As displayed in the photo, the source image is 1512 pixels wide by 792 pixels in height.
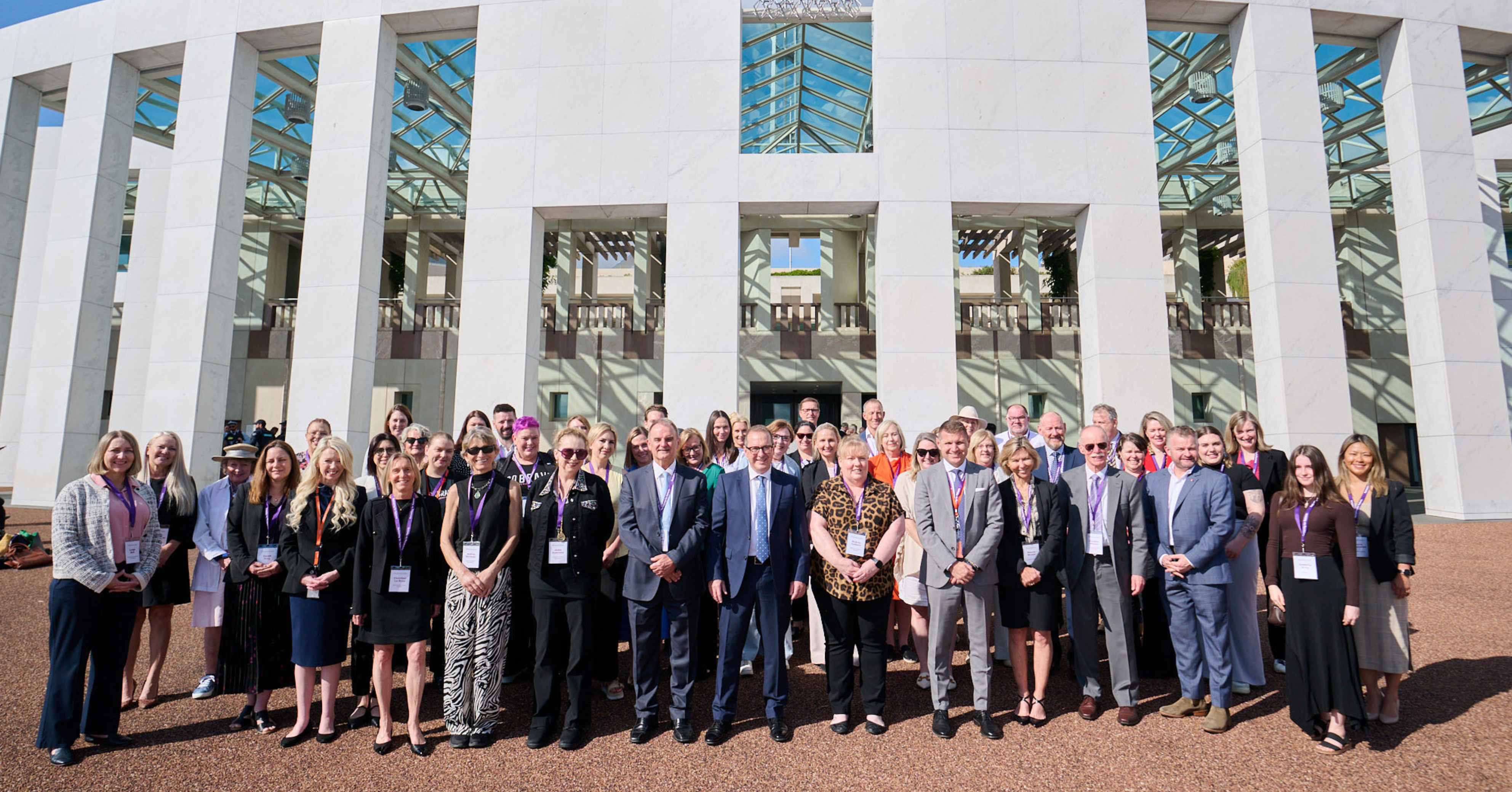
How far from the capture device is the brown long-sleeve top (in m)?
4.29

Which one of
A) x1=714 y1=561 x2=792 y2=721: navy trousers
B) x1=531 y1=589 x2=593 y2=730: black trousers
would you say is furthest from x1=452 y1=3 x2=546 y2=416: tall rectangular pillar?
x1=714 y1=561 x2=792 y2=721: navy trousers

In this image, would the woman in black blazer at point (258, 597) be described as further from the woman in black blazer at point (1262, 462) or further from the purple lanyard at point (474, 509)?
the woman in black blazer at point (1262, 462)

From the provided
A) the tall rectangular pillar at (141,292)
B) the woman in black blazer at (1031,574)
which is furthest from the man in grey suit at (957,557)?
the tall rectangular pillar at (141,292)

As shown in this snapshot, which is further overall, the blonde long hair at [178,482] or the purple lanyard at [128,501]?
the blonde long hair at [178,482]

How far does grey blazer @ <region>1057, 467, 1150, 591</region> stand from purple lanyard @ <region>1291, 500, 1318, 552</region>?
0.87 m

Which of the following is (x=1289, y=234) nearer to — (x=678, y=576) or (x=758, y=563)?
(x=758, y=563)

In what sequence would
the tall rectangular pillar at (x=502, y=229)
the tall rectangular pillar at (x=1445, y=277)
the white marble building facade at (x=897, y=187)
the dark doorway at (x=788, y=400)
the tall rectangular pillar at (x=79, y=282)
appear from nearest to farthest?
the white marble building facade at (x=897, y=187), the tall rectangular pillar at (x=502, y=229), the tall rectangular pillar at (x=1445, y=277), the tall rectangular pillar at (x=79, y=282), the dark doorway at (x=788, y=400)

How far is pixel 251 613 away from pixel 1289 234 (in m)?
14.5

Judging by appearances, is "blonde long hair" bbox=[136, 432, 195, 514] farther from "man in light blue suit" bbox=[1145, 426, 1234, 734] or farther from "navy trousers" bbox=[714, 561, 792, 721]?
"man in light blue suit" bbox=[1145, 426, 1234, 734]

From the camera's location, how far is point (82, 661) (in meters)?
4.12

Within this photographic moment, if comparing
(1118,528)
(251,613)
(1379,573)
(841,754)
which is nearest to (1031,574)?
(1118,528)

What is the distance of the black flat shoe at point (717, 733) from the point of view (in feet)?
14.4

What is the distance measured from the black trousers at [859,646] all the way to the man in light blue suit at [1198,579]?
2.01 meters

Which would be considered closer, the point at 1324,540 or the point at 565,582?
the point at 1324,540
